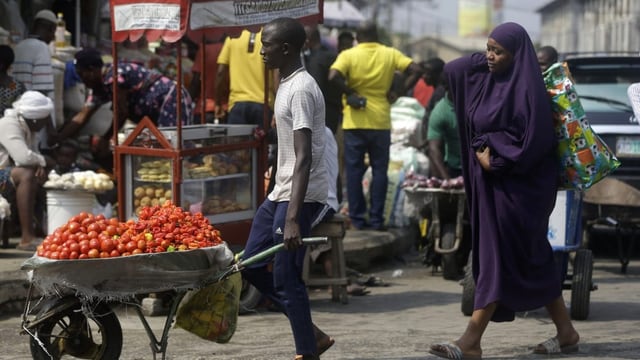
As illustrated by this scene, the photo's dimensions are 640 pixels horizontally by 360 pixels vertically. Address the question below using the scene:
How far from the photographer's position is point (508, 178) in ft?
22.0

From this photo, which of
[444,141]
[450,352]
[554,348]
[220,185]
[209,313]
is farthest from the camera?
[444,141]

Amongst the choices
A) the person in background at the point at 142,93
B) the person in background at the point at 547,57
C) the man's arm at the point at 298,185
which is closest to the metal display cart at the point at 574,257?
the person in background at the point at 547,57

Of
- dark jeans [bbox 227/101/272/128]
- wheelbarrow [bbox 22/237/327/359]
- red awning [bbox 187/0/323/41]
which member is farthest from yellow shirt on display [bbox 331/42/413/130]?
wheelbarrow [bbox 22/237/327/359]

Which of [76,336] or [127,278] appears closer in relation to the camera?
[127,278]

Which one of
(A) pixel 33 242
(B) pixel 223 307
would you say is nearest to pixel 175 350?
(B) pixel 223 307

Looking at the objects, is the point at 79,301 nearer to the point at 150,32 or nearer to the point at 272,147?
the point at 150,32

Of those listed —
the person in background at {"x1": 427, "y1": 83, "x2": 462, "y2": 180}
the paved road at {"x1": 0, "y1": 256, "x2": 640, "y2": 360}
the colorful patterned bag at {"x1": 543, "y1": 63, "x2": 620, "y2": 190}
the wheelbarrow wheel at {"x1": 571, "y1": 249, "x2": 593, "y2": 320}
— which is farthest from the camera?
the person in background at {"x1": 427, "y1": 83, "x2": 462, "y2": 180}

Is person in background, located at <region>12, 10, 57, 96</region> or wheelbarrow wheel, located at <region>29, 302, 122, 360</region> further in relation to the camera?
person in background, located at <region>12, 10, 57, 96</region>

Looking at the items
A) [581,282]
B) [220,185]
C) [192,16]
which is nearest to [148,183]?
[220,185]

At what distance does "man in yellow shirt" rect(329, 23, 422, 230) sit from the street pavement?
142 centimetres

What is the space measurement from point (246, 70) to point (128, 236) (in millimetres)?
4619

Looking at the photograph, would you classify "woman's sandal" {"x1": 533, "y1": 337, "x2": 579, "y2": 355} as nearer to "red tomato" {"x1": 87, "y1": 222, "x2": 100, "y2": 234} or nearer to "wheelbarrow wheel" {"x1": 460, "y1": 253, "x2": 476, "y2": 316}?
"wheelbarrow wheel" {"x1": 460, "y1": 253, "x2": 476, "y2": 316}

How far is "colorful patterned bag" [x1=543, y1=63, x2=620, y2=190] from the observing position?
676 cm

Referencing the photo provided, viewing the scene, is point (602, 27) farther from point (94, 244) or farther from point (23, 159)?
point (94, 244)
